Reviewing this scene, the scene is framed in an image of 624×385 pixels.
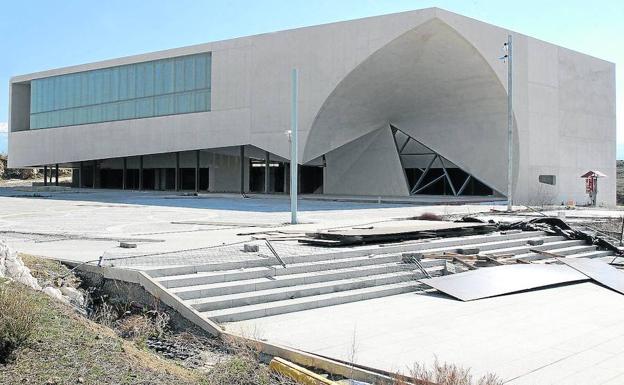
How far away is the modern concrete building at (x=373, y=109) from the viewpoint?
33.8 m

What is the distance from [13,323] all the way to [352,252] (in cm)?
675

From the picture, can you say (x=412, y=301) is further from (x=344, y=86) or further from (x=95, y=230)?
(x=344, y=86)

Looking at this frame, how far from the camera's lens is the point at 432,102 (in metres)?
37.4

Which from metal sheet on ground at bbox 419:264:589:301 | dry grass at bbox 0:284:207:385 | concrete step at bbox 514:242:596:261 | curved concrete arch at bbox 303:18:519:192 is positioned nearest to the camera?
dry grass at bbox 0:284:207:385

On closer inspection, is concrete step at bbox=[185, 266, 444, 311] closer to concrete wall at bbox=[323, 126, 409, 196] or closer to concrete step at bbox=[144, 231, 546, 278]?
concrete step at bbox=[144, 231, 546, 278]

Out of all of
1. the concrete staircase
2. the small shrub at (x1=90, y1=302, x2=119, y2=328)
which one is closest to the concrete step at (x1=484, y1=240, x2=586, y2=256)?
the concrete staircase

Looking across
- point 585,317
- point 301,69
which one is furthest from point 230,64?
point 585,317

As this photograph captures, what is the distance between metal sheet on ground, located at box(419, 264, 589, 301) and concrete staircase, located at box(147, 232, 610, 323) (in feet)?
2.36

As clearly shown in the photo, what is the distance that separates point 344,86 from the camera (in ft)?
116

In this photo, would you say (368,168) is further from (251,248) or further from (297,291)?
(297,291)

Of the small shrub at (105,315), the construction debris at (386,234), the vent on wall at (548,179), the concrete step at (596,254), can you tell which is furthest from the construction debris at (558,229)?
the vent on wall at (548,179)

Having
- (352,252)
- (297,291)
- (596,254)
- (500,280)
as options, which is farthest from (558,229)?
(297,291)

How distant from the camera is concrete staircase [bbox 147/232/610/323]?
8055mm

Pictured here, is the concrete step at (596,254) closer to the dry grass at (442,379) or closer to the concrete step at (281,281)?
the concrete step at (281,281)
